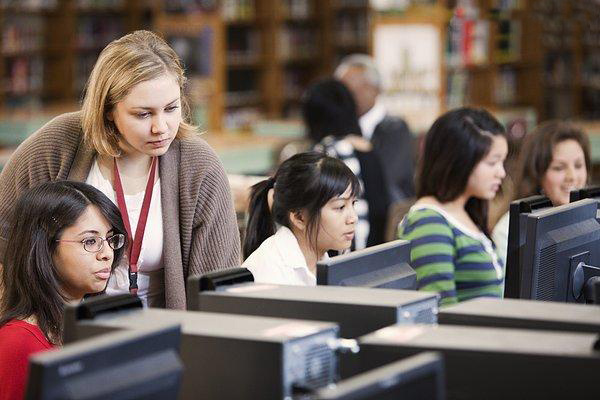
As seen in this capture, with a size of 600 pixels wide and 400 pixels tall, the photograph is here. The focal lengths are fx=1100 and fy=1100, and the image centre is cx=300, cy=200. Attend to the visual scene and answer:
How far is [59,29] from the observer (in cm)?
973

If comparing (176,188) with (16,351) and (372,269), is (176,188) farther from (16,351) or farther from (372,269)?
(372,269)

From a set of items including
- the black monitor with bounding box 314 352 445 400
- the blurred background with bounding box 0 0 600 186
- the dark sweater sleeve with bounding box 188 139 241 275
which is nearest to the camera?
the black monitor with bounding box 314 352 445 400

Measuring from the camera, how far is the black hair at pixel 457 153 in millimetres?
3104

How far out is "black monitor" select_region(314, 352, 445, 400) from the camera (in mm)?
1223

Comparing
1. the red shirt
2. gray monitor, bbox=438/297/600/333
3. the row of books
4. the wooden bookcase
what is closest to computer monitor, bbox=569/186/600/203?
gray monitor, bbox=438/297/600/333

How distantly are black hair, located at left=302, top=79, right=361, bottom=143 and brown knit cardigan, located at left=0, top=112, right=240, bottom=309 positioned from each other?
192 centimetres

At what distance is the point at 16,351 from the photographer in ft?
6.57

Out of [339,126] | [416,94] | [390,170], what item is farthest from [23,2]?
[339,126]

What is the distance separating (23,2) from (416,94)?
3.37 metres

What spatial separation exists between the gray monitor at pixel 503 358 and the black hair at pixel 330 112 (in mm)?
3057

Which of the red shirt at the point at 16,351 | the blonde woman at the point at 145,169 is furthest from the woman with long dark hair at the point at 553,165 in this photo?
the red shirt at the point at 16,351

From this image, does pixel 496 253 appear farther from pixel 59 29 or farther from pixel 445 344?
pixel 59 29

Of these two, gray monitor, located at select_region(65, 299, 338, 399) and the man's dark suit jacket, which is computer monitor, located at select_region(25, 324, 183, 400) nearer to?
gray monitor, located at select_region(65, 299, 338, 399)

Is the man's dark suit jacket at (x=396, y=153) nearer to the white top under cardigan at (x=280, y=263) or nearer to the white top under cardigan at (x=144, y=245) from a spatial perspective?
the white top under cardigan at (x=280, y=263)
